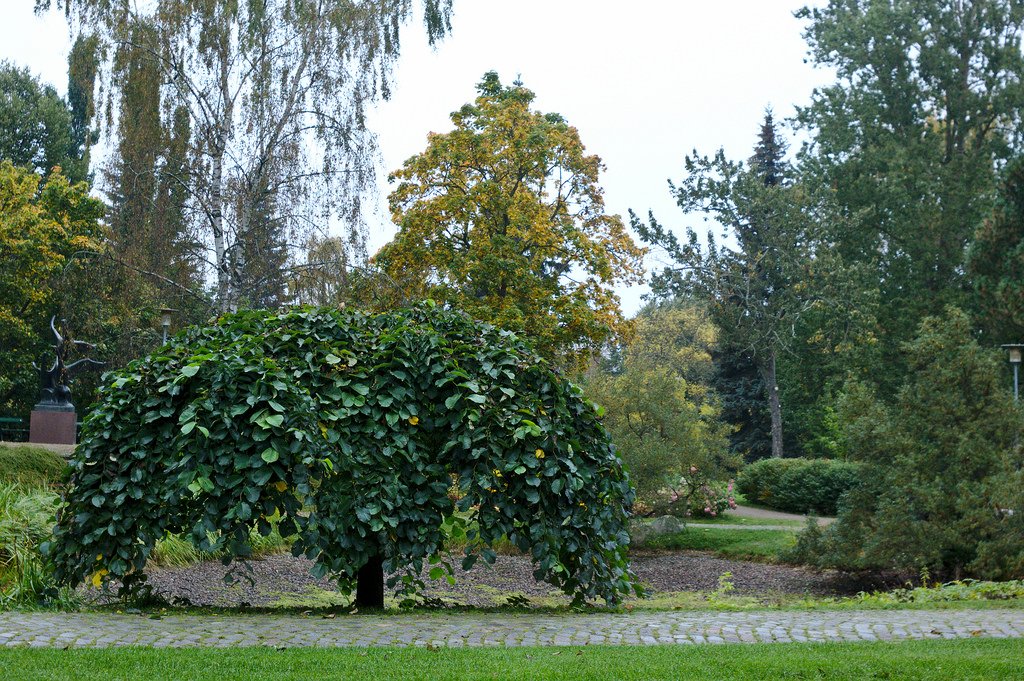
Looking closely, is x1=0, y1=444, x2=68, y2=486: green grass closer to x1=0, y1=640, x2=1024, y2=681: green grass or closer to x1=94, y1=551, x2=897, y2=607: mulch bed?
x1=94, y1=551, x2=897, y2=607: mulch bed

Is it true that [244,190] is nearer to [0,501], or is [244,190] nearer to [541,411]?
[0,501]

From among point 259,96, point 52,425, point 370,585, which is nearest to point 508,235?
point 259,96

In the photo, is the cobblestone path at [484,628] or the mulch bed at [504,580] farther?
the mulch bed at [504,580]

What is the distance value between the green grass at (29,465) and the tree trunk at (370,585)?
485 centimetres

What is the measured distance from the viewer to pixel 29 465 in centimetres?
1025

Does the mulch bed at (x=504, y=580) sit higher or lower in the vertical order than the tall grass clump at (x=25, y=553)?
lower

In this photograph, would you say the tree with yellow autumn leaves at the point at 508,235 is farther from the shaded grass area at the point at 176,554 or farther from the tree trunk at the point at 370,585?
the tree trunk at the point at 370,585

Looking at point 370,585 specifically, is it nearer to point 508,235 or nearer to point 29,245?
point 508,235

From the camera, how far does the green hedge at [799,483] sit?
62.4 ft

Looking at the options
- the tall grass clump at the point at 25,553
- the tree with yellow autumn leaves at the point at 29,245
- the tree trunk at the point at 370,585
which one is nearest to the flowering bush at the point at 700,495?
the tree trunk at the point at 370,585

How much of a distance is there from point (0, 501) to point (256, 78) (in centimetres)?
944

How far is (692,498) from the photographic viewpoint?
683 inches

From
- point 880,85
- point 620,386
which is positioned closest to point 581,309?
point 620,386

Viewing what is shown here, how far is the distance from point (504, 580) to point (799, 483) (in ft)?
34.2
